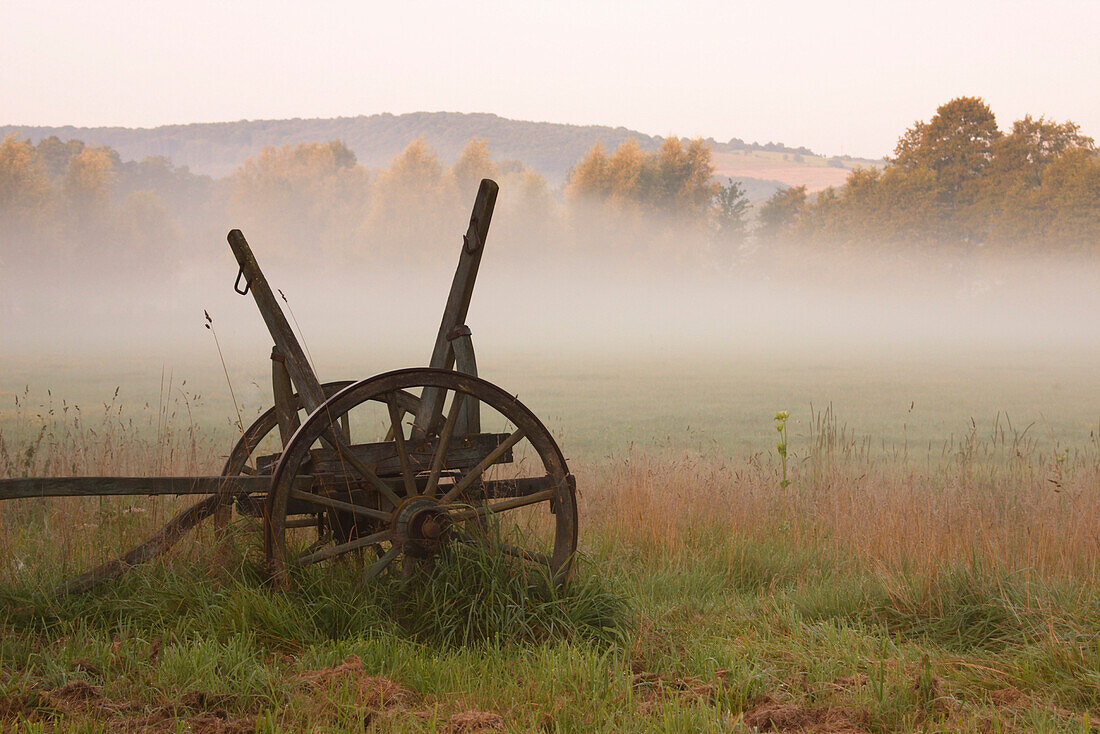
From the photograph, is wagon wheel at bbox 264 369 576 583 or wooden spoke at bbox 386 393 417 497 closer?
wagon wheel at bbox 264 369 576 583

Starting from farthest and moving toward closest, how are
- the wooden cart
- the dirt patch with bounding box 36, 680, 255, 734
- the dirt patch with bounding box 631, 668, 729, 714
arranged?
the wooden cart, the dirt patch with bounding box 631, 668, 729, 714, the dirt patch with bounding box 36, 680, 255, 734

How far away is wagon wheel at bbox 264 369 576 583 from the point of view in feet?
13.4

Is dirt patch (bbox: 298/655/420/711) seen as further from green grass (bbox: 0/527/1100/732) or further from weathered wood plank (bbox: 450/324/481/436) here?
weathered wood plank (bbox: 450/324/481/436)

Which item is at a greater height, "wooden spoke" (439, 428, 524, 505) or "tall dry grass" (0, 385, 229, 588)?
"wooden spoke" (439, 428, 524, 505)

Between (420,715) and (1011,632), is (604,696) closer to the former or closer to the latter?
(420,715)

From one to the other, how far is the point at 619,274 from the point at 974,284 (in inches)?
1019

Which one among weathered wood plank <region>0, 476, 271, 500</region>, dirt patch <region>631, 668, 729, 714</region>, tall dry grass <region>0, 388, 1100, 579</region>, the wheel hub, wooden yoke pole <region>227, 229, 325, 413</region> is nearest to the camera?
dirt patch <region>631, 668, 729, 714</region>

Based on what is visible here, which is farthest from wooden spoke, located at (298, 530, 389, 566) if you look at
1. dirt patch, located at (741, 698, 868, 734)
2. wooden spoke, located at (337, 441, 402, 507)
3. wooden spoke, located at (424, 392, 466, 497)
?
dirt patch, located at (741, 698, 868, 734)

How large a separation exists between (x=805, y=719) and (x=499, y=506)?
1.77 m

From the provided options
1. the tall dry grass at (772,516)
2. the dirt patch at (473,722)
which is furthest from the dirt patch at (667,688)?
the tall dry grass at (772,516)

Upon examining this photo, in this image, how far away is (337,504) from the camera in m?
4.18

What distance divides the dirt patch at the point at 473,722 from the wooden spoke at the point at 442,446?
1.33 metres

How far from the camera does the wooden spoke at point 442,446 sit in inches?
173

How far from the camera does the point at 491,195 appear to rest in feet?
15.8
